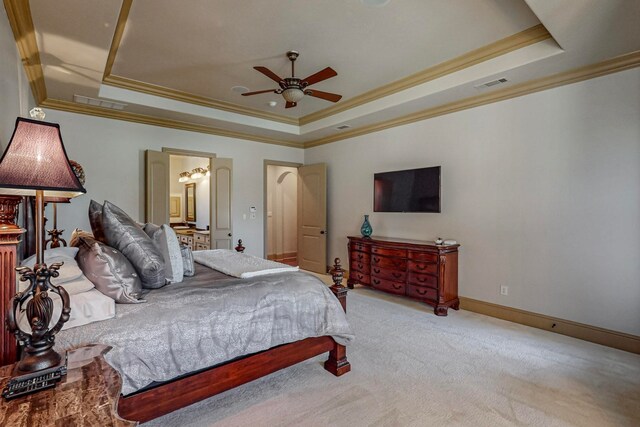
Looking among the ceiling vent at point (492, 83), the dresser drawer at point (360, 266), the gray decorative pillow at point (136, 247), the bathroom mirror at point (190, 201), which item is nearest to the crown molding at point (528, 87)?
the ceiling vent at point (492, 83)

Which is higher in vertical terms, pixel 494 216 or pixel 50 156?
pixel 50 156

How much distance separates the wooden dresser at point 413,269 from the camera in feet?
12.9

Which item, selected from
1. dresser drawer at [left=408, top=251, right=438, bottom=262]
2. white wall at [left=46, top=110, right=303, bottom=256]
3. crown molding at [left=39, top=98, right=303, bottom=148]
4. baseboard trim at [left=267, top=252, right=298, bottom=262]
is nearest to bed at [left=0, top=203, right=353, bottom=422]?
dresser drawer at [left=408, top=251, right=438, bottom=262]

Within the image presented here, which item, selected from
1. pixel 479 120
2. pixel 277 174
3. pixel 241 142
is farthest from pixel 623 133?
pixel 277 174

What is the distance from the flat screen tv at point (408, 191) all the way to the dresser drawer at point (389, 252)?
641 mm

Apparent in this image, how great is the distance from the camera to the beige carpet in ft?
6.56

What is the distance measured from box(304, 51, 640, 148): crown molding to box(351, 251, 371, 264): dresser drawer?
2.03m

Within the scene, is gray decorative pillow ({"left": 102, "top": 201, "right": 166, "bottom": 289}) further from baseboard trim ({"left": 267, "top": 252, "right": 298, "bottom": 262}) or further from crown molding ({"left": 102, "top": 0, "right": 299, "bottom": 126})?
baseboard trim ({"left": 267, "top": 252, "right": 298, "bottom": 262})

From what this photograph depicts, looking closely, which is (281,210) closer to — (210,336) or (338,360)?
(338,360)

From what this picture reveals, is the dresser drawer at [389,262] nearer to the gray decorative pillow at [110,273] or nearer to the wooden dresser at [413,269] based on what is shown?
the wooden dresser at [413,269]

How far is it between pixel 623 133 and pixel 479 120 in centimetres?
137

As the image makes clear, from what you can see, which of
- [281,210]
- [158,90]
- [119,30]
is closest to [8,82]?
[119,30]

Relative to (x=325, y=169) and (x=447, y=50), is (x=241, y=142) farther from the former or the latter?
(x=447, y=50)

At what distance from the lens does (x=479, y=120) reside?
3977 mm
